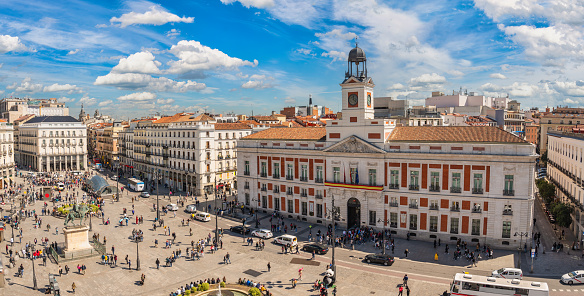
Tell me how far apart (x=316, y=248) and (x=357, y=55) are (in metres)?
27.0

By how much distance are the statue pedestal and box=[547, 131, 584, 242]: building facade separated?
5742 cm

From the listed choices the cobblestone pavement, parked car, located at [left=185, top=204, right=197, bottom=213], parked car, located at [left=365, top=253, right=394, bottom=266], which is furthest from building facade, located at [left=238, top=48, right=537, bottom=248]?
parked car, located at [left=185, top=204, right=197, bottom=213]

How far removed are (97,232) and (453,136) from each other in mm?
49848

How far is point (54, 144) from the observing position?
115 metres

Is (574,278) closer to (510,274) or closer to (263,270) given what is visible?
(510,274)

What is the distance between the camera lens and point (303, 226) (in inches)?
2267

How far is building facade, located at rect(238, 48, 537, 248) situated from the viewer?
149 feet

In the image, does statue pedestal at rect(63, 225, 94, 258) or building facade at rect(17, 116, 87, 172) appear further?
building facade at rect(17, 116, 87, 172)

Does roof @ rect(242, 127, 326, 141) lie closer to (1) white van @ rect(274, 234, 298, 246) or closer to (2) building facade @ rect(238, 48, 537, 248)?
(2) building facade @ rect(238, 48, 537, 248)

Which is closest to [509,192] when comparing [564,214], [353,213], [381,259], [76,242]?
[564,214]

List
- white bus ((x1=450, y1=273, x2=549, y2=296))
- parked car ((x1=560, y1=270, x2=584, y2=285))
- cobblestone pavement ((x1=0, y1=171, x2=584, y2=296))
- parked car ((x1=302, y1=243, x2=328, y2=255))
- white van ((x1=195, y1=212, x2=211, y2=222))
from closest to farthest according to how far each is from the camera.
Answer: white bus ((x1=450, y1=273, x2=549, y2=296)) < parked car ((x1=560, y1=270, x2=584, y2=285)) < cobblestone pavement ((x1=0, y1=171, x2=584, y2=296)) < parked car ((x1=302, y1=243, x2=328, y2=255)) < white van ((x1=195, y1=212, x2=211, y2=222))

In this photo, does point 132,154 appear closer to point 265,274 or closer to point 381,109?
point 381,109

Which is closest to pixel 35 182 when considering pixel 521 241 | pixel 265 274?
pixel 265 274

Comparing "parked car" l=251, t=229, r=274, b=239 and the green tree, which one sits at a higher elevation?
the green tree
